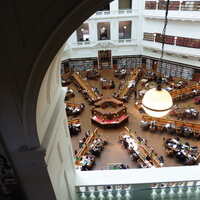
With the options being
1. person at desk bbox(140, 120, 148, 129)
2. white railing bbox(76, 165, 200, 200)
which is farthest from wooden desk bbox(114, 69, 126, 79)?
white railing bbox(76, 165, 200, 200)

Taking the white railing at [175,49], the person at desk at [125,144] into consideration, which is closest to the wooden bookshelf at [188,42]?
the white railing at [175,49]

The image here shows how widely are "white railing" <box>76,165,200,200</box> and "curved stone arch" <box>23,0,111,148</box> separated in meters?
1.58

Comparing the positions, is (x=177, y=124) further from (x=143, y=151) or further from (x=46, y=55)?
(x=46, y=55)

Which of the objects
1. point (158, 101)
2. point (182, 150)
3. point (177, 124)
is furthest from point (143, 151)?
point (158, 101)

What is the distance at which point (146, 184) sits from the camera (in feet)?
10.4

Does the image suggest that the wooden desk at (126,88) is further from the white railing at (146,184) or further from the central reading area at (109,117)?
the white railing at (146,184)

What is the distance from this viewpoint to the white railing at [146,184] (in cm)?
317

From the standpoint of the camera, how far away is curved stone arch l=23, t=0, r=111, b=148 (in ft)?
5.31

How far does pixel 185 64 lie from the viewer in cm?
1586

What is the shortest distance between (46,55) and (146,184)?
2.56 meters

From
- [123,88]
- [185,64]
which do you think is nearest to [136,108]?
[123,88]

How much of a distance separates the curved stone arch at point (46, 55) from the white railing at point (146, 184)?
158cm

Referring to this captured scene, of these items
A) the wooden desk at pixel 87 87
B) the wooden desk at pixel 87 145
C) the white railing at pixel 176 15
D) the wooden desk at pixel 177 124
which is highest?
the white railing at pixel 176 15

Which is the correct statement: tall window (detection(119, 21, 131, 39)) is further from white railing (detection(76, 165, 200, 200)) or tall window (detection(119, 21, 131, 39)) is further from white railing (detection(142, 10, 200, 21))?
white railing (detection(76, 165, 200, 200))
